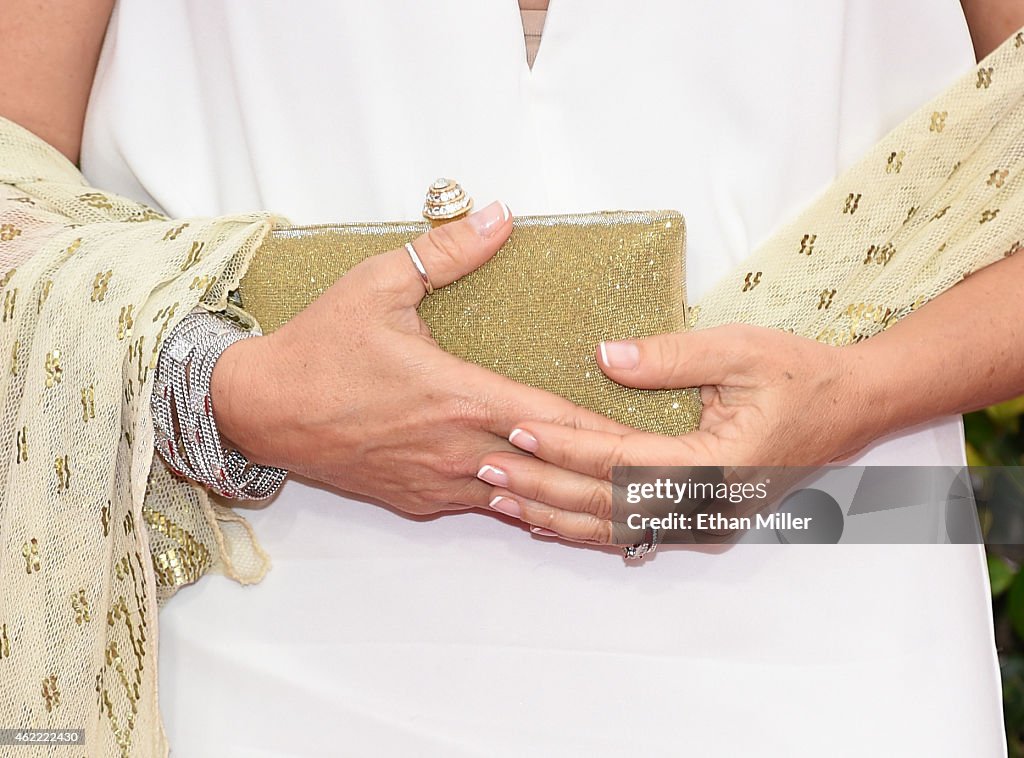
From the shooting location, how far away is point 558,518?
92 centimetres

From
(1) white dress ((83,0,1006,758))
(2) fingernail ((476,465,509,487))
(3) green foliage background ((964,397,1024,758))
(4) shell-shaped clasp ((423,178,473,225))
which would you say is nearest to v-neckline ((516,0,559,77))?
(1) white dress ((83,0,1006,758))

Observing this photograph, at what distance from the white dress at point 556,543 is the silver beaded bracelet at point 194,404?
0.15 metres

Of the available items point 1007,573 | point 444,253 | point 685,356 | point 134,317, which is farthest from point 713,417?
point 1007,573

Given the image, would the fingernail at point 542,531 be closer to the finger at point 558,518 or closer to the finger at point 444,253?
the finger at point 558,518

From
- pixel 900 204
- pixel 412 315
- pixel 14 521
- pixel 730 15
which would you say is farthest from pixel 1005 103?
pixel 14 521

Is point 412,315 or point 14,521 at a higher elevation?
point 412,315

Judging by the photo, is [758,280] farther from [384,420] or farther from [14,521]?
[14,521]

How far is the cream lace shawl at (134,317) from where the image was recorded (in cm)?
93

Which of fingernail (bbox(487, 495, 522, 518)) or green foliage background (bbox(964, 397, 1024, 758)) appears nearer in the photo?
fingernail (bbox(487, 495, 522, 518))

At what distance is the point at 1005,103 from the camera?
99 centimetres

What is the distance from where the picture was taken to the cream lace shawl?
36.6 inches

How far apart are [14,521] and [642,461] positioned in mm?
592

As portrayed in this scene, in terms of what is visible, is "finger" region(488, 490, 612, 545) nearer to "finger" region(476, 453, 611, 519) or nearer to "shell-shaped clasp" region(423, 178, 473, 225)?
"finger" region(476, 453, 611, 519)

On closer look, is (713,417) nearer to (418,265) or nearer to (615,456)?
(615,456)
